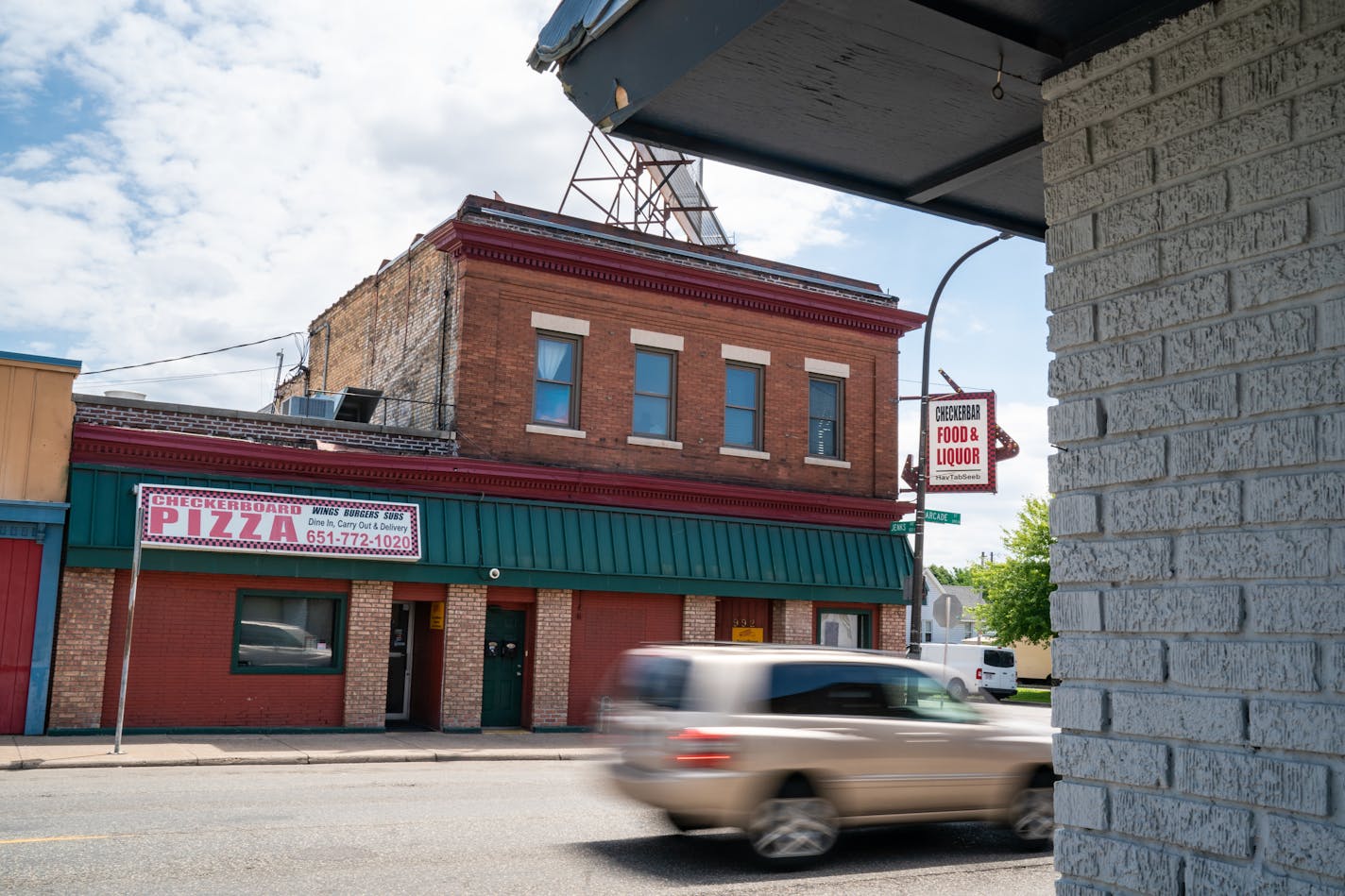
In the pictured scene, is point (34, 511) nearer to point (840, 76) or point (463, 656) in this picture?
point (463, 656)

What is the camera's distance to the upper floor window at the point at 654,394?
22.8 meters

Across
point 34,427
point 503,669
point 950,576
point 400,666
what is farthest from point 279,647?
point 950,576

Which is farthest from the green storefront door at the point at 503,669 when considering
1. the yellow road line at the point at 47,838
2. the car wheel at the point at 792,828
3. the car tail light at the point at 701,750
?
the car wheel at the point at 792,828

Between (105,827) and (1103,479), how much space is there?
9.64 m

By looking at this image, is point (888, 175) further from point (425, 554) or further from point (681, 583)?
point (681, 583)

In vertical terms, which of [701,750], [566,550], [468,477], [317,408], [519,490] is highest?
[317,408]

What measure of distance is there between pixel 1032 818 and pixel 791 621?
12.8m

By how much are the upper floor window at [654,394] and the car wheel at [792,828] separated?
13.6m

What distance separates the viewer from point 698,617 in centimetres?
2247

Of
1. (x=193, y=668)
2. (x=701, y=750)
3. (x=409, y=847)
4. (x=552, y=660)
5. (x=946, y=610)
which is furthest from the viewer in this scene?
(x=552, y=660)

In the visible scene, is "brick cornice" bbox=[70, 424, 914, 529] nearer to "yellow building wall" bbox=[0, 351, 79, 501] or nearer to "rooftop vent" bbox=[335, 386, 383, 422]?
"yellow building wall" bbox=[0, 351, 79, 501]

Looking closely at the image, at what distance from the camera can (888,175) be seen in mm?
4707

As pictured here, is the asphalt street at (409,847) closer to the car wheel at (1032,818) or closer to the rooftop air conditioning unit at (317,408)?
the car wheel at (1032,818)

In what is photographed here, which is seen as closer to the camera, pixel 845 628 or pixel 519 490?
pixel 519 490
